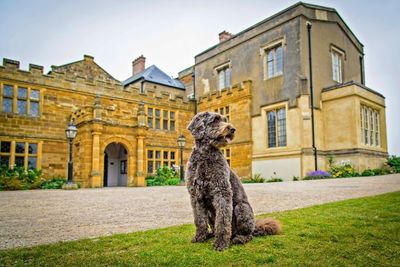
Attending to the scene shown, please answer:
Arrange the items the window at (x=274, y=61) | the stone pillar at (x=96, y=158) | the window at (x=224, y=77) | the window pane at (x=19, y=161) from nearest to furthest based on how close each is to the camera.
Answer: the stone pillar at (x=96, y=158)
the window pane at (x=19, y=161)
the window at (x=274, y=61)
the window at (x=224, y=77)

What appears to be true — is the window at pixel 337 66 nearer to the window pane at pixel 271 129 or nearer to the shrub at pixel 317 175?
the window pane at pixel 271 129

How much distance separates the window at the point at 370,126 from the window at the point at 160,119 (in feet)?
41.6

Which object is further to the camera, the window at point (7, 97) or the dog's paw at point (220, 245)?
the window at point (7, 97)

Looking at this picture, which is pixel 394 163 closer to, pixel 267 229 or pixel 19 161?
pixel 267 229

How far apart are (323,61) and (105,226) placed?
17.3m

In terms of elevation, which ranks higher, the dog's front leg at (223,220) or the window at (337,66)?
the window at (337,66)

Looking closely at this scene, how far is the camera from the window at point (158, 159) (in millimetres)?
20016

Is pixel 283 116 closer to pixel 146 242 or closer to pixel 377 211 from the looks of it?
pixel 377 211

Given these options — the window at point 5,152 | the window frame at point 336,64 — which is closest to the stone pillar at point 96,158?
the window at point 5,152

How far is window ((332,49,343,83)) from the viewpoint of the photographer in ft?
62.4

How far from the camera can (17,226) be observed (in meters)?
4.46

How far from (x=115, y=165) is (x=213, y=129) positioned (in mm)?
19274

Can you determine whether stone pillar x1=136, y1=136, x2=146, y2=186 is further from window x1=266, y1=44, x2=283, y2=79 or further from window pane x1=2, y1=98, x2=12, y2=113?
window x1=266, y1=44, x2=283, y2=79

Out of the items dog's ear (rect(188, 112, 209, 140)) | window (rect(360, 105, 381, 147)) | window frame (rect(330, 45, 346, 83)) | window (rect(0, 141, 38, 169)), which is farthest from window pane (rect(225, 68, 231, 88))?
dog's ear (rect(188, 112, 209, 140))
